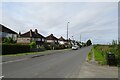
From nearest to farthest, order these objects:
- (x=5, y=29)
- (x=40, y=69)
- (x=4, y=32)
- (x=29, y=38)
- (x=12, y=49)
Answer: (x=40, y=69)
(x=12, y=49)
(x=4, y=32)
(x=5, y=29)
(x=29, y=38)

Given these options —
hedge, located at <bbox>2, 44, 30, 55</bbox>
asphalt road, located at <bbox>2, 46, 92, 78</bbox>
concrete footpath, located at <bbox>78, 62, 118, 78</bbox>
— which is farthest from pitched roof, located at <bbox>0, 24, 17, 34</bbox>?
concrete footpath, located at <bbox>78, 62, 118, 78</bbox>

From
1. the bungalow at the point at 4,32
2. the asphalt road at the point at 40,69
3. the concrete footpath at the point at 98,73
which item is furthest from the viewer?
the bungalow at the point at 4,32

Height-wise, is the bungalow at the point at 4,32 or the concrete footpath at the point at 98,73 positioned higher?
the bungalow at the point at 4,32

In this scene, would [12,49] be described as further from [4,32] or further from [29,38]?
[29,38]

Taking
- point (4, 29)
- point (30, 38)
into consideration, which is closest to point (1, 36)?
point (4, 29)

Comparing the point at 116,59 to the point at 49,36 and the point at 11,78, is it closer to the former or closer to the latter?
the point at 11,78

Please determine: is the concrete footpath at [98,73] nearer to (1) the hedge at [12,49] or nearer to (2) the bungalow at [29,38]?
(1) the hedge at [12,49]

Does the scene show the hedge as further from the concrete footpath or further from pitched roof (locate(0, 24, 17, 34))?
the concrete footpath

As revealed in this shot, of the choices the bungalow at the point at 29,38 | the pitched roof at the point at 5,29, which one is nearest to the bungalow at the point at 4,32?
the pitched roof at the point at 5,29

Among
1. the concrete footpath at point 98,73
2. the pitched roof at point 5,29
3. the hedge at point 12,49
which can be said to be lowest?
the concrete footpath at point 98,73

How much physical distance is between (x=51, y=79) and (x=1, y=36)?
204 feet

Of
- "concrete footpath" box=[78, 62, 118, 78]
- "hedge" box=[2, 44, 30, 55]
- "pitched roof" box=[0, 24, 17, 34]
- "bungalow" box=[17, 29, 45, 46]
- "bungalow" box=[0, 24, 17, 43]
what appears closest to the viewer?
"concrete footpath" box=[78, 62, 118, 78]

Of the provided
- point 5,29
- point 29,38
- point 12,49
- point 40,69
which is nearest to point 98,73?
point 40,69

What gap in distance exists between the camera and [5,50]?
3934 centimetres
